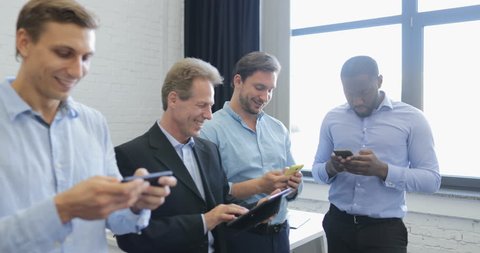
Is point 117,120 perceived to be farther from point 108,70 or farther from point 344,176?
point 344,176

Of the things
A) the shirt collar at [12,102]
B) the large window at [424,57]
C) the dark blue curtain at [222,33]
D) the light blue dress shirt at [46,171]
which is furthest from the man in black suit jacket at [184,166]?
the dark blue curtain at [222,33]

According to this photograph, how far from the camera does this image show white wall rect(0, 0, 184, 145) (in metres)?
3.92

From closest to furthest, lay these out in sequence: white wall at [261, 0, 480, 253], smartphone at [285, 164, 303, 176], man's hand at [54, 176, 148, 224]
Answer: man's hand at [54, 176, 148, 224] < smartphone at [285, 164, 303, 176] < white wall at [261, 0, 480, 253]

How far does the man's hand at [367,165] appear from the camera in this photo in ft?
6.35

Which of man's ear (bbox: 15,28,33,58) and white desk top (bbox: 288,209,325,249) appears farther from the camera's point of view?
white desk top (bbox: 288,209,325,249)

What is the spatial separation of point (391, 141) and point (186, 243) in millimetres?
1164

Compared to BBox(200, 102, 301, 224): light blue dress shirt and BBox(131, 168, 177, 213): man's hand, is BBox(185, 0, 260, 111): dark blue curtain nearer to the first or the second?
BBox(200, 102, 301, 224): light blue dress shirt

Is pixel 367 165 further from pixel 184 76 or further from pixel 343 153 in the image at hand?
pixel 184 76

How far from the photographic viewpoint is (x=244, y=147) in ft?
6.76

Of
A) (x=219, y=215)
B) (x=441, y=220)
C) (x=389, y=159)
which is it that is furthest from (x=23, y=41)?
(x=441, y=220)

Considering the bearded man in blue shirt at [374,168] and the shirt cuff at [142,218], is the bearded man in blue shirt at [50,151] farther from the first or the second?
the bearded man in blue shirt at [374,168]

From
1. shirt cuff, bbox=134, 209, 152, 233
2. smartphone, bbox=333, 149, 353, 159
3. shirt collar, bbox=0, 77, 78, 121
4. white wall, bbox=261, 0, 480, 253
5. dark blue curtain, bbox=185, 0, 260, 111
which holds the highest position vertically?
dark blue curtain, bbox=185, 0, 260, 111

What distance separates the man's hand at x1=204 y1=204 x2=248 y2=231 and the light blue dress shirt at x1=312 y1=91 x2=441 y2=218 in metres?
0.79

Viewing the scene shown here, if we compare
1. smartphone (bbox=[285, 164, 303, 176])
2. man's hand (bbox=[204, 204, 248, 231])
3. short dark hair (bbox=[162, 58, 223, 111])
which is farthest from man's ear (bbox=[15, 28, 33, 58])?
smartphone (bbox=[285, 164, 303, 176])
